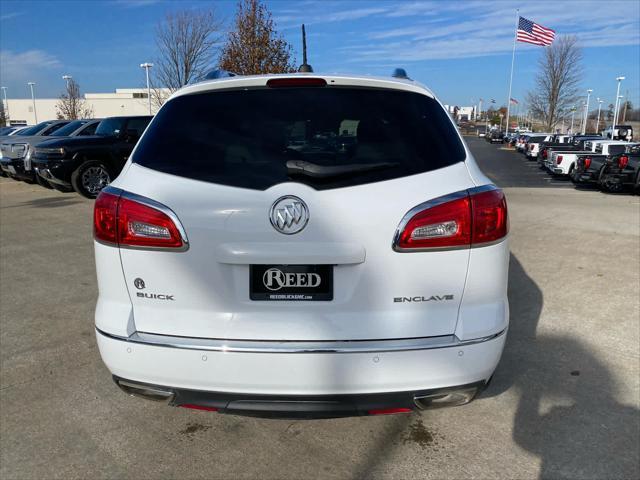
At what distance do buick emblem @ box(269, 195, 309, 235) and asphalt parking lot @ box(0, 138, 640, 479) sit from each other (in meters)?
1.29

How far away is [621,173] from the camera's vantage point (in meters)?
15.0

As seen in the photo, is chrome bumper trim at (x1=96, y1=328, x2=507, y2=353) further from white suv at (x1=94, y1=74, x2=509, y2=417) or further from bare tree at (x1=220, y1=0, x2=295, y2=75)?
bare tree at (x1=220, y1=0, x2=295, y2=75)

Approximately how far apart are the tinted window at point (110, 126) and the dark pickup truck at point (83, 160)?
1.23 ft

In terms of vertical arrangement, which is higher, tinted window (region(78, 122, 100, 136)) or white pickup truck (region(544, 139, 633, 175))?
tinted window (region(78, 122, 100, 136))

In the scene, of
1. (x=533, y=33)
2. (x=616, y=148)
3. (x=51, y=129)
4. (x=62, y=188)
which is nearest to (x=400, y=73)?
(x=62, y=188)

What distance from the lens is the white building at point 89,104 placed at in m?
86.6

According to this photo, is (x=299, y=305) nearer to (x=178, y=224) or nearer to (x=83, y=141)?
(x=178, y=224)

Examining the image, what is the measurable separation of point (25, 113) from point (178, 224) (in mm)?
113157

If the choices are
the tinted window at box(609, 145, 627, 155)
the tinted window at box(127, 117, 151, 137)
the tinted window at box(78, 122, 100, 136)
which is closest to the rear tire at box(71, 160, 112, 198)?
the tinted window at box(127, 117, 151, 137)

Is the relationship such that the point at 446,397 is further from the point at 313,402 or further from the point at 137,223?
the point at 137,223

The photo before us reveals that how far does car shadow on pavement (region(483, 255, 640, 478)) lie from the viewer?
266 cm

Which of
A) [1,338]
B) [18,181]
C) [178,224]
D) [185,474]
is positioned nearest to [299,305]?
[178,224]

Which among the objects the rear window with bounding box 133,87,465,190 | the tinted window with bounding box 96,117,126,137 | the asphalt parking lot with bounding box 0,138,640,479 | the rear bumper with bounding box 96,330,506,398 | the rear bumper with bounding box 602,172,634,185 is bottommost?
the rear bumper with bounding box 602,172,634,185

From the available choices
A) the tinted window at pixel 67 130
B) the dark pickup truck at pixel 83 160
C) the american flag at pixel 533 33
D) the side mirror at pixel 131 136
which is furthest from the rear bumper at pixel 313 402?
the american flag at pixel 533 33
